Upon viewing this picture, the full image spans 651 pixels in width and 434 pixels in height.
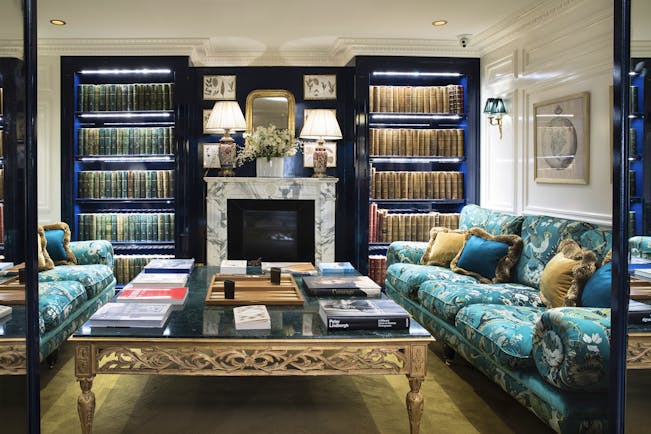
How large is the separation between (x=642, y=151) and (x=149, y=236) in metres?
5.21

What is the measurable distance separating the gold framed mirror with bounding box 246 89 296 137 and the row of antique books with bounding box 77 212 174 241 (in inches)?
50.6

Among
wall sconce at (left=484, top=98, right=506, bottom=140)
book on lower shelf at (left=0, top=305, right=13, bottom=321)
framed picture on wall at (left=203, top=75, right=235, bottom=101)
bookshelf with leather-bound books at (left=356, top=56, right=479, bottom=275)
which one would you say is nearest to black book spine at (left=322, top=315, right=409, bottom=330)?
book on lower shelf at (left=0, top=305, right=13, bottom=321)

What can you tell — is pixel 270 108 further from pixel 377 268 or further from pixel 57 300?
pixel 57 300

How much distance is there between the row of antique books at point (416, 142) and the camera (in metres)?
6.18

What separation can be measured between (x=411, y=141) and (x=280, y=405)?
146 inches

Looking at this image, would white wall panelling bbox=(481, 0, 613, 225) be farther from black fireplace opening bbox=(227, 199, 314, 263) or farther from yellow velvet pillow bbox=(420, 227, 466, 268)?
black fireplace opening bbox=(227, 199, 314, 263)

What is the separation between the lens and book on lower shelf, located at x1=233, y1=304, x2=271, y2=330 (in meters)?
2.64

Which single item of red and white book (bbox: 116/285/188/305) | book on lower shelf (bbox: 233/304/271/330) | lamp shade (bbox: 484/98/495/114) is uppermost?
lamp shade (bbox: 484/98/495/114)

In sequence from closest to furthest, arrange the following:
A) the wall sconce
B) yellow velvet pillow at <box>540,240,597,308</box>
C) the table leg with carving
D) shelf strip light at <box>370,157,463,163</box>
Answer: the table leg with carving → yellow velvet pillow at <box>540,240,597,308</box> → the wall sconce → shelf strip light at <box>370,157,463,163</box>

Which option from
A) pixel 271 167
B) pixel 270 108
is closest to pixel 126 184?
pixel 271 167

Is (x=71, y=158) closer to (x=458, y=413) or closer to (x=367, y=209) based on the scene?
(x=367, y=209)

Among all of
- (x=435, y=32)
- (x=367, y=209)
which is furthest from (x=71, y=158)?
(x=435, y=32)

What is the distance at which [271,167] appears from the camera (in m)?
6.23

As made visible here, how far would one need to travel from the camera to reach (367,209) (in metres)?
6.13
